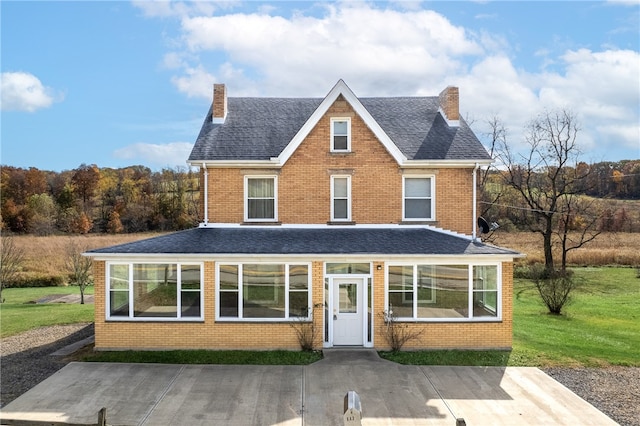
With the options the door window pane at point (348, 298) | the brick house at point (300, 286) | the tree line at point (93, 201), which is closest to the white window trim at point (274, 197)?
the brick house at point (300, 286)

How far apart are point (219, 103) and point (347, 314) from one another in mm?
11543

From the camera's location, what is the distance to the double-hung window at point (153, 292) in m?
16.2

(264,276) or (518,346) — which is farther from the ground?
(264,276)

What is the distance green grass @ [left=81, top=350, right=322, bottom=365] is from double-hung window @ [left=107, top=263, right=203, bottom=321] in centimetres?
118

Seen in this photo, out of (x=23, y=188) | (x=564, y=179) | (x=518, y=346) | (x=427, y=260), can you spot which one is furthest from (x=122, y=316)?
(x=23, y=188)

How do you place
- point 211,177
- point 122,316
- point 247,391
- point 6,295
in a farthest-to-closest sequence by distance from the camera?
point 6,295, point 211,177, point 122,316, point 247,391

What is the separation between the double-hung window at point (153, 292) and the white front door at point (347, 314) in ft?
15.2

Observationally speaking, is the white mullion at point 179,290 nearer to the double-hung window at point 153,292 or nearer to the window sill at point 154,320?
the double-hung window at point 153,292

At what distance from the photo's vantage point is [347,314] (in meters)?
16.6

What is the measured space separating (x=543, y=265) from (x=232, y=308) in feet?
103

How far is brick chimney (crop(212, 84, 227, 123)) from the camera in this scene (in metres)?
21.8

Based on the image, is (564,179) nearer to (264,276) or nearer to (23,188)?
(264,276)

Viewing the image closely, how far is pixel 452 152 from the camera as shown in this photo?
19625 millimetres

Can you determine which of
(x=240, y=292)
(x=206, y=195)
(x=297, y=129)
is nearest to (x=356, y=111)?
(x=297, y=129)
